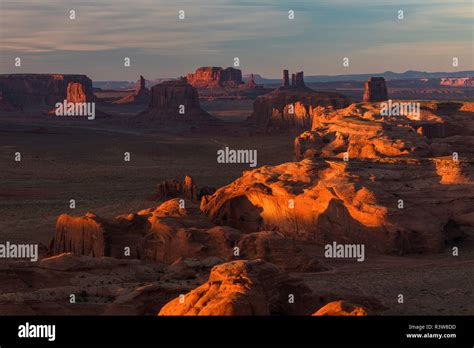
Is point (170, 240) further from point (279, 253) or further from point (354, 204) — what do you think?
point (354, 204)

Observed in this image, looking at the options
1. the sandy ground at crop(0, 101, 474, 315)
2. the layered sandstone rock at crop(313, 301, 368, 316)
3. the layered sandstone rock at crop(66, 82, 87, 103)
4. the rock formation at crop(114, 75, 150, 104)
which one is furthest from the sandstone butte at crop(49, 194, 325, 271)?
the rock formation at crop(114, 75, 150, 104)

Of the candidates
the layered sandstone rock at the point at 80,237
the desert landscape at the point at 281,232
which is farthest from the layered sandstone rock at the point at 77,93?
the layered sandstone rock at the point at 80,237

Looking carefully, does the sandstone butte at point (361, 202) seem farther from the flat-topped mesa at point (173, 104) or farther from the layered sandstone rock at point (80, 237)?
the flat-topped mesa at point (173, 104)

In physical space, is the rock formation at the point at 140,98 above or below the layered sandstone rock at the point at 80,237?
above

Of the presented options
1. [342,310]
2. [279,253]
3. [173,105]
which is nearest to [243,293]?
[342,310]

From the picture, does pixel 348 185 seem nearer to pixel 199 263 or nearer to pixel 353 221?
pixel 353 221
